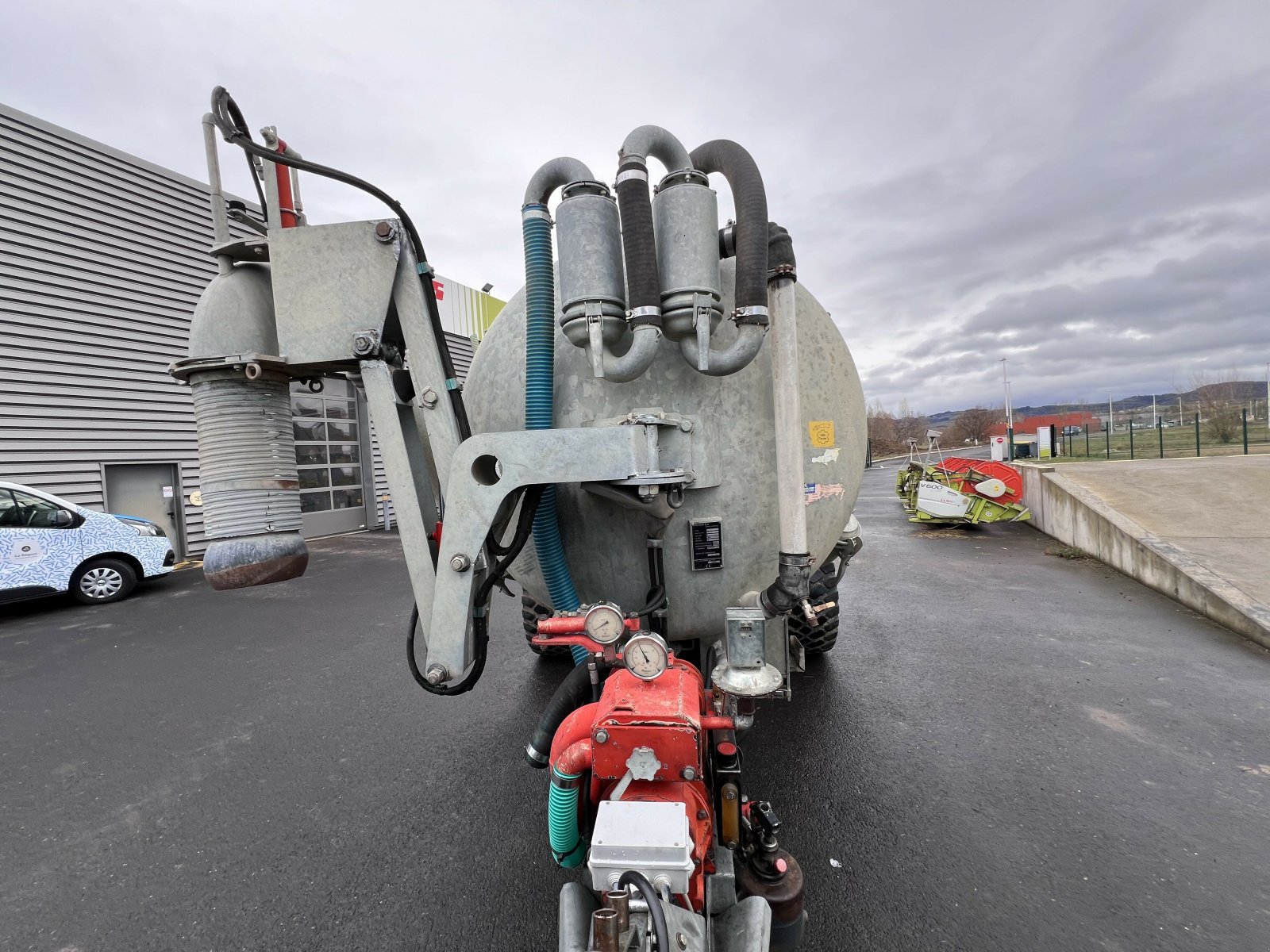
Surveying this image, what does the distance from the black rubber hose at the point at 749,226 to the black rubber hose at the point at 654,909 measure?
175cm

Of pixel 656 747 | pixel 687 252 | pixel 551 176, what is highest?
pixel 551 176

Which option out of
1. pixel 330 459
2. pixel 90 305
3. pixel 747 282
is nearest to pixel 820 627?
pixel 747 282

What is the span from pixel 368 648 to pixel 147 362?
806cm

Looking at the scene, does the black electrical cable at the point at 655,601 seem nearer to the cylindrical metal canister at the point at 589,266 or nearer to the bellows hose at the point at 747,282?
the bellows hose at the point at 747,282

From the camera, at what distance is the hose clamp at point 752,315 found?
1993 mm

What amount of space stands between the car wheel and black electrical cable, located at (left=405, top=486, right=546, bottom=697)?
789cm

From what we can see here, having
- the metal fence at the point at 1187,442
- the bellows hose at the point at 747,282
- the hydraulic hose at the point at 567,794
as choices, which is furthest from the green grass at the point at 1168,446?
the hydraulic hose at the point at 567,794

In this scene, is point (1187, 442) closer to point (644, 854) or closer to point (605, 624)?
point (605, 624)

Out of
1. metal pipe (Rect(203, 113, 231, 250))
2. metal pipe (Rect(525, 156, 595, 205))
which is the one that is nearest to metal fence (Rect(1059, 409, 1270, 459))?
metal pipe (Rect(525, 156, 595, 205))

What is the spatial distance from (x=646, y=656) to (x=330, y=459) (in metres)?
12.5

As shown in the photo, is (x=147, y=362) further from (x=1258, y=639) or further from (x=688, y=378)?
(x=1258, y=639)

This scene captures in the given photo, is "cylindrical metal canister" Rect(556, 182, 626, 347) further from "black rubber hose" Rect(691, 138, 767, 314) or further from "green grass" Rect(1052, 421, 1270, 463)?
"green grass" Rect(1052, 421, 1270, 463)

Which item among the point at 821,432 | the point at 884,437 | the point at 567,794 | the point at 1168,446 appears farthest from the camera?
the point at 884,437

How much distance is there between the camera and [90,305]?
895 cm
